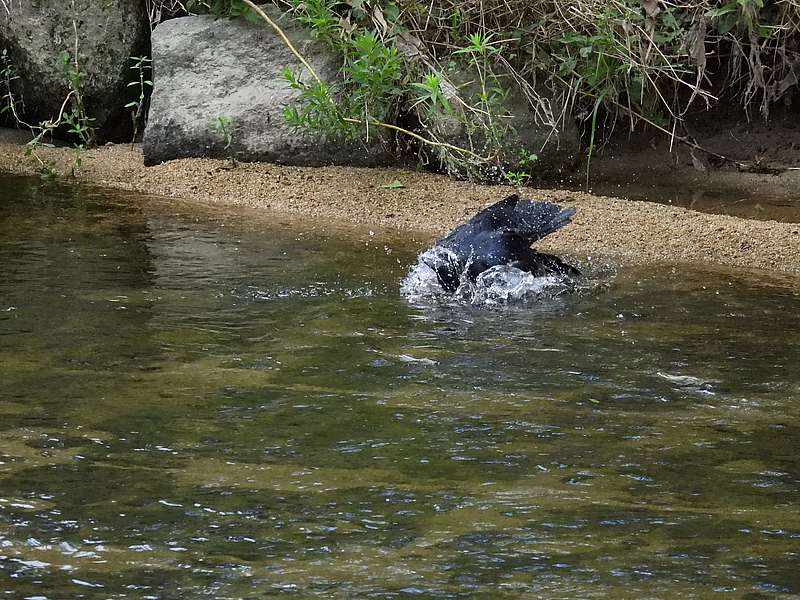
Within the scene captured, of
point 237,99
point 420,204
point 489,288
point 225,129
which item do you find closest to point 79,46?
point 237,99

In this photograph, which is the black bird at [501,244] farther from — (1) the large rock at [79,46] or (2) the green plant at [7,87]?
(2) the green plant at [7,87]

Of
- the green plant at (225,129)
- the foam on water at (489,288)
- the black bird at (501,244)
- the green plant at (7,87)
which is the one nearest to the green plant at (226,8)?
the green plant at (225,129)

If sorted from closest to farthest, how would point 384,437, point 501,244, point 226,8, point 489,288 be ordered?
point 384,437 < point 489,288 < point 501,244 < point 226,8

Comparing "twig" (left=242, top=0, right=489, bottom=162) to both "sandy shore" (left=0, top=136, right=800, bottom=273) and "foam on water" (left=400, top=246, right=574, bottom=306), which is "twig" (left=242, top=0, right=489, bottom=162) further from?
"foam on water" (left=400, top=246, right=574, bottom=306)

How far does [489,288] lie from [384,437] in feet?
6.56

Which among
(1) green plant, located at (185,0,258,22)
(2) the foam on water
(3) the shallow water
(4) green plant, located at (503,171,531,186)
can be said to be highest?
(1) green plant, located at (185,0,258,22)

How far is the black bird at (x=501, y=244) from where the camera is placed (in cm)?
538

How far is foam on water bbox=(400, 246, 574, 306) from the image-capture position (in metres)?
5.29

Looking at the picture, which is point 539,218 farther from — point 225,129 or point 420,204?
point 225,129

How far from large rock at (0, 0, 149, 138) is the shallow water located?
11.5 ft

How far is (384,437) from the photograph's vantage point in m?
3.43

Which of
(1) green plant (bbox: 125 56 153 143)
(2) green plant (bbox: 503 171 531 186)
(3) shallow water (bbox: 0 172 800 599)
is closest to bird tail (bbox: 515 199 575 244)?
(3) shallow water (bbox: 0 172 800 599)

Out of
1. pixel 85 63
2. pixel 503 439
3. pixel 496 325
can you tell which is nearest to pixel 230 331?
pixel 496 325

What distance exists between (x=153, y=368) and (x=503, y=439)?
1.30 metres
